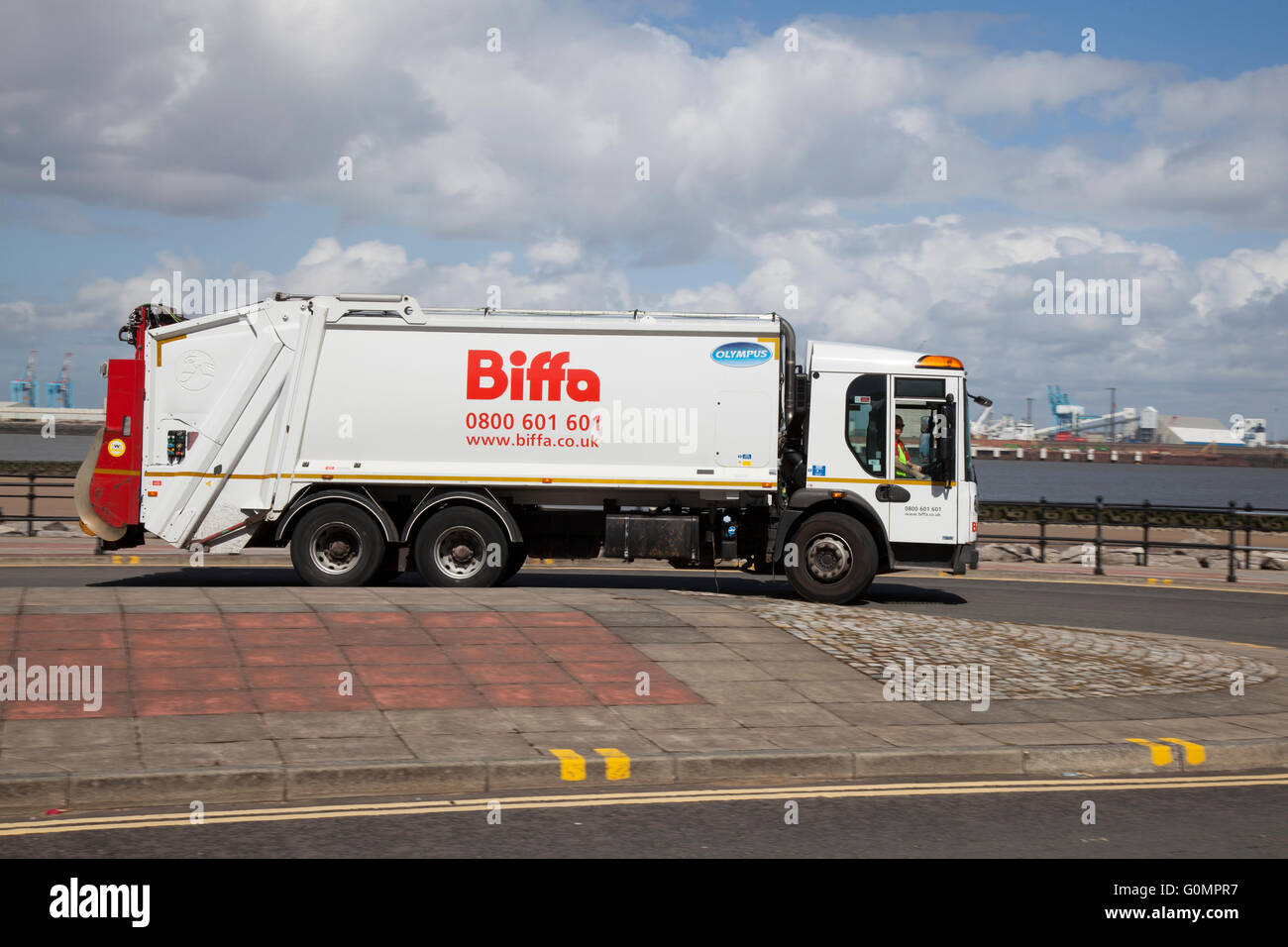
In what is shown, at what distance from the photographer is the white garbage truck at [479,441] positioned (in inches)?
591

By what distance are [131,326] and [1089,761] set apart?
1240 centimetres

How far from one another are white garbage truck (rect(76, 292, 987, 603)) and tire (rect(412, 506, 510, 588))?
0.02 meters

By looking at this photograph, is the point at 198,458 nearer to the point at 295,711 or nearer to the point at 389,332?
the point at 389,332

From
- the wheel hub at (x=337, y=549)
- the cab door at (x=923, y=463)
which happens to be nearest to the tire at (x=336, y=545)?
the wheel hub at (x=337, y=549)

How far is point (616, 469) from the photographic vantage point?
15.2 m

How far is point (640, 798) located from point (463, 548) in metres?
8.32

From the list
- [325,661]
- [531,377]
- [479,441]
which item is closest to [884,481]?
[531,377]

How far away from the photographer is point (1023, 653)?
37.4 feet

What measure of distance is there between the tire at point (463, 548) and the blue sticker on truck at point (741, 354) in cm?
352

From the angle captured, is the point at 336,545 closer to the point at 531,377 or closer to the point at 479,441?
the point at 479,441

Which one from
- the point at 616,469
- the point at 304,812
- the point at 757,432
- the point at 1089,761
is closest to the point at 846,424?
the point at 757,432

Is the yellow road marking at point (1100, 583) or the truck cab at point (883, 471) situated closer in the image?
the truck cab at point (883, 471)

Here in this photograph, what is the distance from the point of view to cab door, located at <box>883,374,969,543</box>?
15203mm

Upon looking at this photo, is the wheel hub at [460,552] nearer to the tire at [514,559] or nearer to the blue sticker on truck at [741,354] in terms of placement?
the tire at [514,559]
